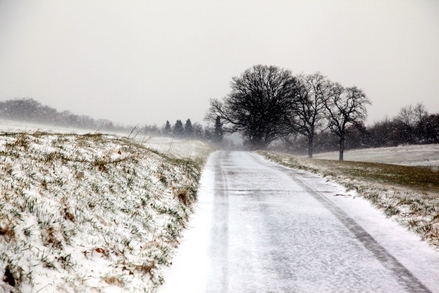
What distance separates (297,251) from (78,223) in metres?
3.43

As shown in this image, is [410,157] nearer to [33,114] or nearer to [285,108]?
[285,108]

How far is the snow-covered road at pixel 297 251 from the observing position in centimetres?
396

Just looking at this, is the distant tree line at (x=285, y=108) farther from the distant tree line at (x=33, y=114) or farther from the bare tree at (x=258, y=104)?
the distant tree line at (x=33, y=114)

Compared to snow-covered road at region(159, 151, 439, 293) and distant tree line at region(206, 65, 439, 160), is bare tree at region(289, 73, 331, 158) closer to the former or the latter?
distant tree line at region(206, 65, 439, 160)

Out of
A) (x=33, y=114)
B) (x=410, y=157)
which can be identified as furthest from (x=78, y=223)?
(x=410, y=157)

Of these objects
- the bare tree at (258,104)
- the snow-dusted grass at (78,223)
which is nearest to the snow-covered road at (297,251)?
the snow-dusted grass at (78,223)

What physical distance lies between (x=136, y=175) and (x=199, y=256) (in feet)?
10.6

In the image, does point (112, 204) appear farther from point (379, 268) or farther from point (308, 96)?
point (308, 96)

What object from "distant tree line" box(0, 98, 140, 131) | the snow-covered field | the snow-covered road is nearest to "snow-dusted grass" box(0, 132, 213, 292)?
the snow-covered road

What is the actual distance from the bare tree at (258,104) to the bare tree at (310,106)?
2.26 metres

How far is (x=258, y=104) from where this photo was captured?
4491 cm

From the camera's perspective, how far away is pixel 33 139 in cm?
745

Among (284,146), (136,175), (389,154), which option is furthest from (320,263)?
(284,146)

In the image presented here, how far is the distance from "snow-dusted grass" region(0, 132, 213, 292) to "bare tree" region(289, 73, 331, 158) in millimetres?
35256
